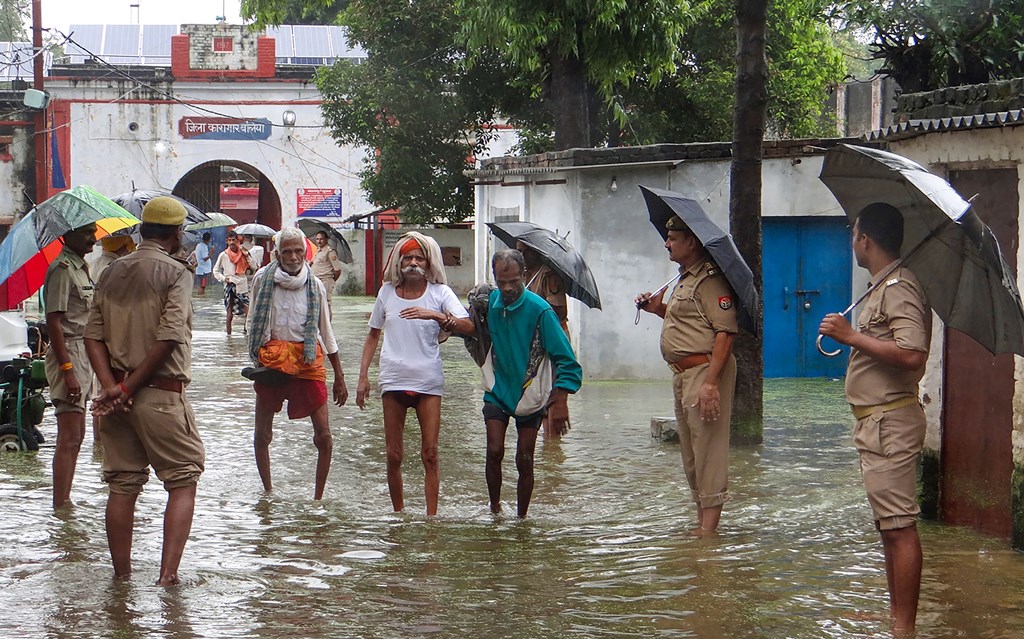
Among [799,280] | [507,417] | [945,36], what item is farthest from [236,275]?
[507,417]

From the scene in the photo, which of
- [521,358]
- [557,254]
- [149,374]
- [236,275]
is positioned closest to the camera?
[149,374]

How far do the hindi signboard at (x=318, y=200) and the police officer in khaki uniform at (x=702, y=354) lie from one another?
30017 millimetres

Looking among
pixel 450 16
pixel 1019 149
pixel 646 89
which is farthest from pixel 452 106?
pixel 1019 149

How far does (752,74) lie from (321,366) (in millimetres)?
4480

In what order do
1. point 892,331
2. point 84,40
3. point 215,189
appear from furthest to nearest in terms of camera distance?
point 215,189 < point 84,40 < point 892,331

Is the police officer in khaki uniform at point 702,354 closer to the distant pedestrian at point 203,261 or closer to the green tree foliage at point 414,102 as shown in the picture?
the green tree foliage at point 414,102

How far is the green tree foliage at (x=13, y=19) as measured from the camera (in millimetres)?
54812

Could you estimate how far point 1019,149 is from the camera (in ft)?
22.4

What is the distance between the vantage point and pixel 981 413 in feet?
23.5

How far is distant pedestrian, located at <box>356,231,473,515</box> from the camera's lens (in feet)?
25.2

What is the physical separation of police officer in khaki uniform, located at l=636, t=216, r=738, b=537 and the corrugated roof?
150cm

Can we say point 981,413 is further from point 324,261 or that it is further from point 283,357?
point 324,261

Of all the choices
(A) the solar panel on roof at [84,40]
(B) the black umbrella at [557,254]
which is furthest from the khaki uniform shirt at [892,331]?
(A) the solar panel on roof at [84,40]

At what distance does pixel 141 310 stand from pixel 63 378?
2.27 m
